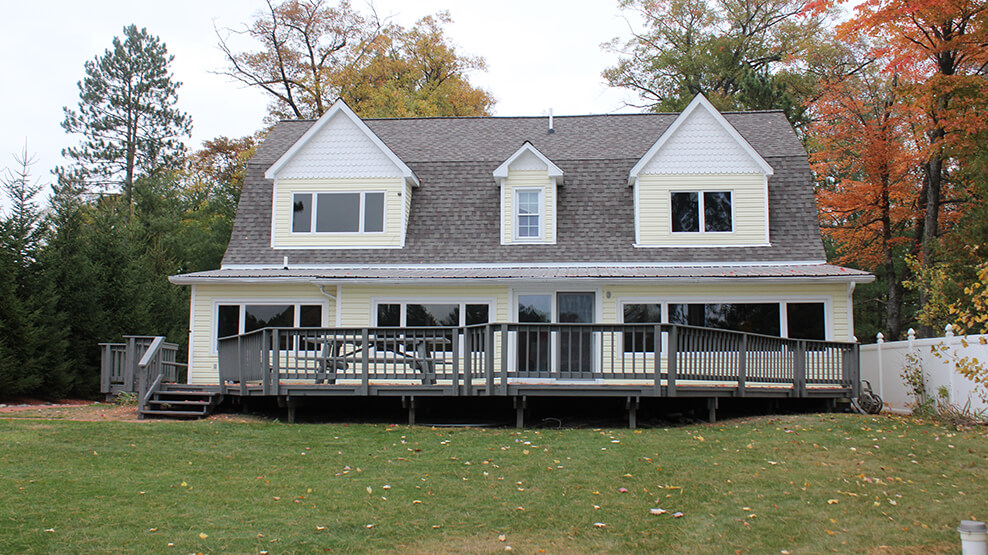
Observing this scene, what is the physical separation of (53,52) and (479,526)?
127ft

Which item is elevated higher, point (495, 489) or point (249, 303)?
point (249, 303)

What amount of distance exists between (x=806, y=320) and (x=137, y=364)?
14350mm

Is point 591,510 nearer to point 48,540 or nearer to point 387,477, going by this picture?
point 387,477

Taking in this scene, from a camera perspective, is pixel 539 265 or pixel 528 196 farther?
pixel 528 196

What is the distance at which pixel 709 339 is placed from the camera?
1339cm

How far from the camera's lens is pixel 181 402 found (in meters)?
15.4

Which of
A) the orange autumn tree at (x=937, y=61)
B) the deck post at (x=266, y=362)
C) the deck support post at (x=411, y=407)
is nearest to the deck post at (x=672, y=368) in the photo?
the deck support post at (x=411, y=407)

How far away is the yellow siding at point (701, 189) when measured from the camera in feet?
61.5

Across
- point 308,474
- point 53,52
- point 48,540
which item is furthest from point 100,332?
point 53,52

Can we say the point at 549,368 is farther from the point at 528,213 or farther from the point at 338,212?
the point at 338,212

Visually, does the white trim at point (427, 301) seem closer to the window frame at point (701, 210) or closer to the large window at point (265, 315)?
the large window at point (265, 315)

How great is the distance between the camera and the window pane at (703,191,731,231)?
18906mm

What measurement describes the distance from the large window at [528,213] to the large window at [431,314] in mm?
2332

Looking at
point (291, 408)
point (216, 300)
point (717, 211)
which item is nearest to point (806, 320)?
point (717, 211)
